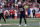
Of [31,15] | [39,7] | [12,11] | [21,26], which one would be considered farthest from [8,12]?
[21,26]

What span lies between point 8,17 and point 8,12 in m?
0.56

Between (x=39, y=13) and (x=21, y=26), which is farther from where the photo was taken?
(x=39, y=13)

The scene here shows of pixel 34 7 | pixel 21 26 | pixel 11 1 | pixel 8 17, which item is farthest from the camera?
pixel 11 1

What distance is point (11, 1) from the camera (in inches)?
760

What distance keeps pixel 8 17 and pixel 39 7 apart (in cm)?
409

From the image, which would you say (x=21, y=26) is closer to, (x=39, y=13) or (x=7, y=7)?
(x=39, y=13)

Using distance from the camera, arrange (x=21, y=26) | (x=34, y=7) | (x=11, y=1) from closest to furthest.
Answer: (x=21, y=26), (x=34, y=7), (x=11, y=1)

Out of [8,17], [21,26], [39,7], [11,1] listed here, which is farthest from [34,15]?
[21,26]

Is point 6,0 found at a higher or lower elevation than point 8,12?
higher

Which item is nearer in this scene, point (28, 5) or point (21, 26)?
point (21, 26)

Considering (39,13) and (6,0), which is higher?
(6,0)

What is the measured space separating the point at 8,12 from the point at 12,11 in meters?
0.46

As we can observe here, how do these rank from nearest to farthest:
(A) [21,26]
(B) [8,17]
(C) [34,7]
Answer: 1. (A) [21,26]
2. (B) [8,17]
3. (C) [34,7]

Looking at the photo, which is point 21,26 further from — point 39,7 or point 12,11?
point 39,7
